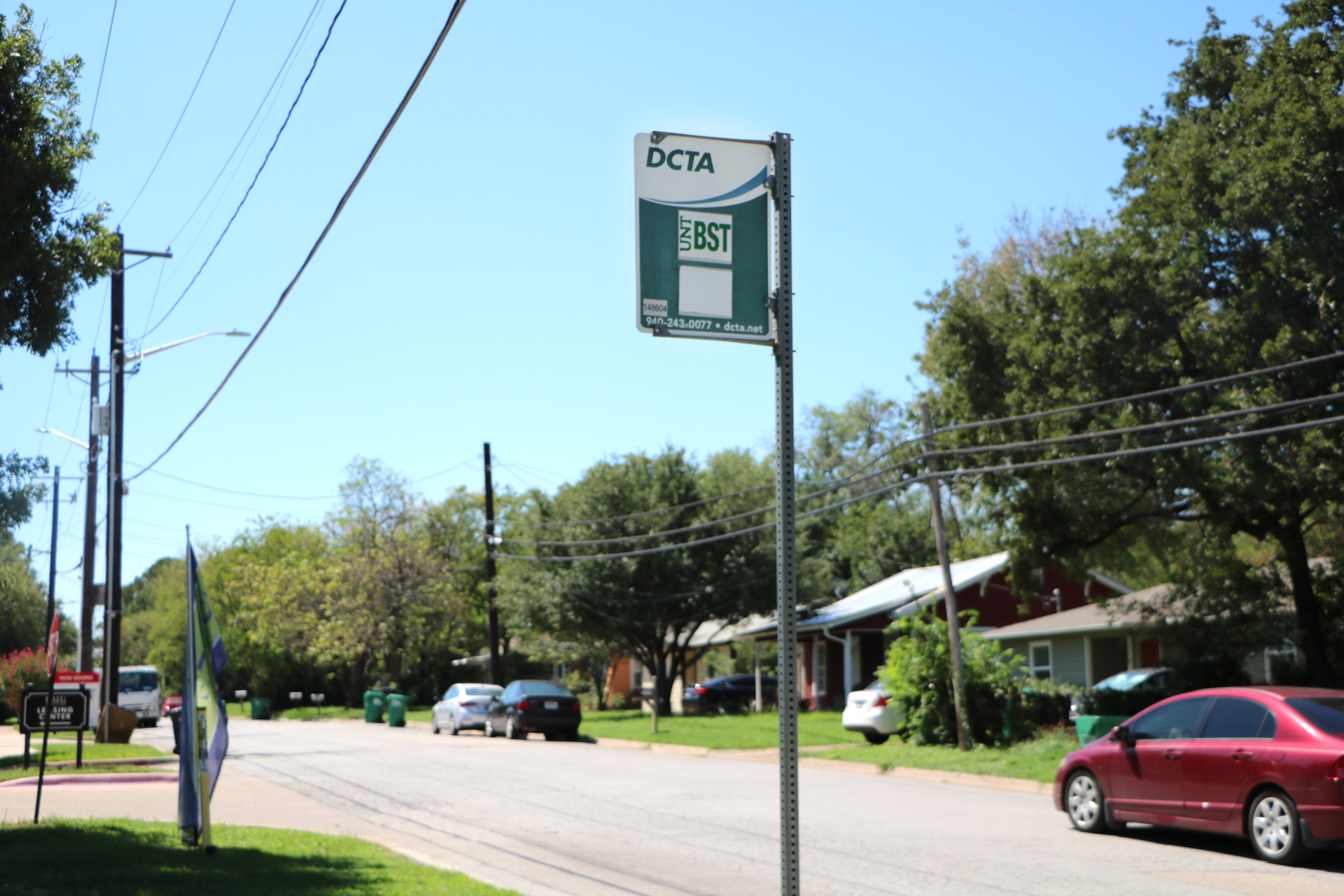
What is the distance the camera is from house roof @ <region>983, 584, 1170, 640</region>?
2778 centimetres

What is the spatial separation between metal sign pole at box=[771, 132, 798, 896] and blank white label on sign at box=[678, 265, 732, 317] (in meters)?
0.18

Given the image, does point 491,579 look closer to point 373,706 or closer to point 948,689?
point 373,706

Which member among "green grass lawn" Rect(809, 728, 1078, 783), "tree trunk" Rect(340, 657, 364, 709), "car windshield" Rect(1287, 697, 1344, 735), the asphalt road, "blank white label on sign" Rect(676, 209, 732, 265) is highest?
"blank white label on sign" Rect(676, 209, 732, 265)

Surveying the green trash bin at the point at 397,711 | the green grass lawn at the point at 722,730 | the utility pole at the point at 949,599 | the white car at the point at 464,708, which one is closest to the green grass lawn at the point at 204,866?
the utility pole at the point at 949,599

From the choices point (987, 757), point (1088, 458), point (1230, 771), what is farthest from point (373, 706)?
point (1230, 771)

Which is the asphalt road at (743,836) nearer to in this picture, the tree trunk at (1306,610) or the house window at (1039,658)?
the tree trunk at (1306,610)

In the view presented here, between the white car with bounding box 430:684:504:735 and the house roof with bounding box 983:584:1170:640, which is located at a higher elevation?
the house roof with bounding box 983:584:1170:640

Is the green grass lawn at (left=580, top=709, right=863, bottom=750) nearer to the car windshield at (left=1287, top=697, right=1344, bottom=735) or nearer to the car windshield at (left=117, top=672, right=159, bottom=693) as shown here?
the car windshield at (left=1287, top=697, right=1344, bottom=735)

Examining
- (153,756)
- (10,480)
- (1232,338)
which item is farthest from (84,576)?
(1232,338)

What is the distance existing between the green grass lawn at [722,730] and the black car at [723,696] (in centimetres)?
214

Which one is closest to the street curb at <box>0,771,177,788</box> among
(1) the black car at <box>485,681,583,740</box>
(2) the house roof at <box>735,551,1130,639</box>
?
(1) the black car at <box>485,681,583,740</box>

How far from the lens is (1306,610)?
22.6 metres

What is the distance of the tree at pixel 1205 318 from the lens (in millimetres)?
19469

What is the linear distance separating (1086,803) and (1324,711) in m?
2.84
